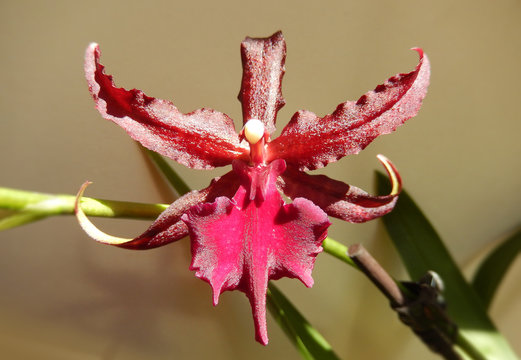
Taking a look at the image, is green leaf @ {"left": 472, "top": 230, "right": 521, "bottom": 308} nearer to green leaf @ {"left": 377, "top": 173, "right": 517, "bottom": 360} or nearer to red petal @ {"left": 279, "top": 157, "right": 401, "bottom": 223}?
green leaf @ {"left": 377, "top": 173, "right": 517, "bottom": 360}

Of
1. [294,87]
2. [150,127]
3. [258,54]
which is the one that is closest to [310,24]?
[294,87]

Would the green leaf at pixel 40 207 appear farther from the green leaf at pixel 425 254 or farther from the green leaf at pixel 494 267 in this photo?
the green leaf at pixel 494 267

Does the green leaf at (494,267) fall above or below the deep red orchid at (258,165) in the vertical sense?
below

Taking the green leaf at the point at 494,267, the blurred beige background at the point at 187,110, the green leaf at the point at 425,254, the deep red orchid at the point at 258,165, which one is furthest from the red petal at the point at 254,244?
the green leaf at the point at 494,267

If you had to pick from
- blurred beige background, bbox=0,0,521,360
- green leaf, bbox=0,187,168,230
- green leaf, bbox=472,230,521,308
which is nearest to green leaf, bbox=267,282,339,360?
blurred beige background, bbox=0,0,521,360

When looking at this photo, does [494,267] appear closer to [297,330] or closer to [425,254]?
[425,254]

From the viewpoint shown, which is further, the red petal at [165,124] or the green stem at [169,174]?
the green stem at [169,174]

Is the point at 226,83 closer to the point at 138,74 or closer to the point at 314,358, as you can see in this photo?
the point at 138,74
